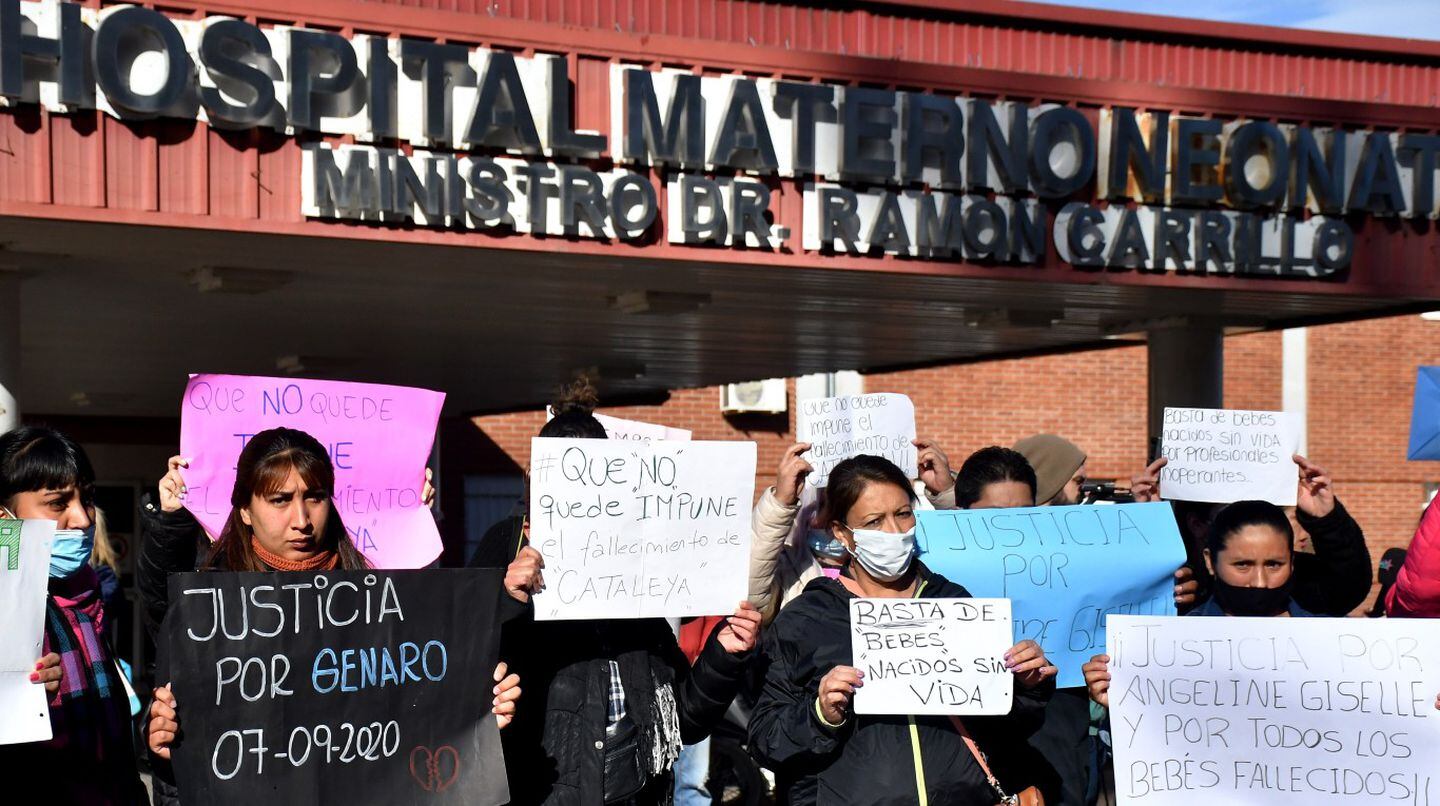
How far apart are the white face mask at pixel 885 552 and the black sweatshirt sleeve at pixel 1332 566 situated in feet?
6.06

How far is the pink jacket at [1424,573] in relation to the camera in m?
4.47

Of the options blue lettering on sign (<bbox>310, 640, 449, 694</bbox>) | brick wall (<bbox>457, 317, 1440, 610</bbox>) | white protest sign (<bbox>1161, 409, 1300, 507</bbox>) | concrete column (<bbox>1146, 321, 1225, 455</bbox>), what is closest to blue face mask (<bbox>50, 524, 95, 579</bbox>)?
blue lettering on sign (<bbox>310, 640, 449, 694</bbox>)

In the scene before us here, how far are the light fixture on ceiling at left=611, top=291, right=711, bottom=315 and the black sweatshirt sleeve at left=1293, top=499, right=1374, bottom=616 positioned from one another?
536cm

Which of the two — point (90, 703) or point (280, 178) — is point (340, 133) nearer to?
point (280, 178)

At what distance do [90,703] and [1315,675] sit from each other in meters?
3.16

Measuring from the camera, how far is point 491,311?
11266 mm

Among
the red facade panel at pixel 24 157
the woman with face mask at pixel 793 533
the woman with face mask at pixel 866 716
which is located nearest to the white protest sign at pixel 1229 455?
the woman with face mask at pixel 793 533

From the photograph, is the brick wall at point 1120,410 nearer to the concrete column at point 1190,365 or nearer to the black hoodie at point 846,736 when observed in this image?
the concrete column at point 1190,365

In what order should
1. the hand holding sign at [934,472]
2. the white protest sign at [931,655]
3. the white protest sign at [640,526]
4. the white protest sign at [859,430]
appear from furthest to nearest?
the white protest sign at [859,430] → the hand holding sign at [934,472] → the white protest sign at [640,526] → the white protest sign at [931,655]

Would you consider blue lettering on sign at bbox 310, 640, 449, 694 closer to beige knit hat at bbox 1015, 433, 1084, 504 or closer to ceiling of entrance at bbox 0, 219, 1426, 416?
beige knit hat at bbox 1015, 433, 1084, 504

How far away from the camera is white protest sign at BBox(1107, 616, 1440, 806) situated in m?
4.17

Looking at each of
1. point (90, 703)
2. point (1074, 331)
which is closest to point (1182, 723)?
point (90, 703)

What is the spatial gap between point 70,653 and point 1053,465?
398 centimetres

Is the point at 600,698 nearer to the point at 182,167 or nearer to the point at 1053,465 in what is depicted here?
the point at 1053,465
